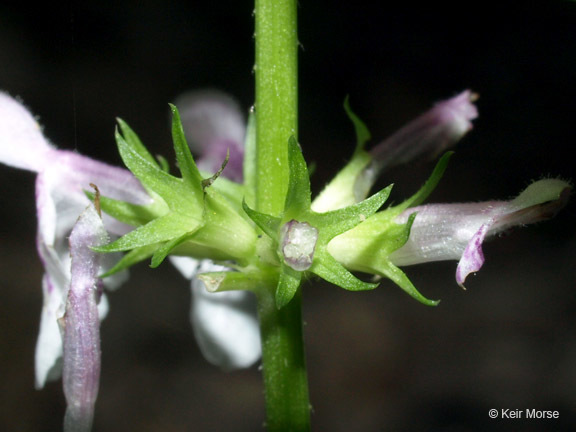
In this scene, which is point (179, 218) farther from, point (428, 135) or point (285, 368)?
point (428, 135)

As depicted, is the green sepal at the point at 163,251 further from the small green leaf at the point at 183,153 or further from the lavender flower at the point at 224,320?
the lavender flower at the point at 224,320

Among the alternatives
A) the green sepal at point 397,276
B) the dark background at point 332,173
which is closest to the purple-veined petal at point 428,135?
the green sepal at point 397,276

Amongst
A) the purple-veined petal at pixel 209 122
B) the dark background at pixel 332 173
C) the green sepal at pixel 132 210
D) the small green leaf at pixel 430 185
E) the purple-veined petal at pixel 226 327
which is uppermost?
the dark background at pixel 332 173

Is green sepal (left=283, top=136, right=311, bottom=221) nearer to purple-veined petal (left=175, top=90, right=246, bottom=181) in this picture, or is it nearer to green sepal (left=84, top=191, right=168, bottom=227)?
green sepal (left=84, top=191, right=168, bottom=227)

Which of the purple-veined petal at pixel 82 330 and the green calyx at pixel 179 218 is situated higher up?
the green calyx at pixel 179 218

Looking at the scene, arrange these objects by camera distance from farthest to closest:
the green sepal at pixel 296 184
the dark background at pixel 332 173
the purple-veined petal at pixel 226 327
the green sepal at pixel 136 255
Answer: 1. the dark background at pixel 332 173
2. the purple-veined petal at pixel 226 327
3. the green sepal at pixel 136 255
4. the green sepal at pixel 296 184

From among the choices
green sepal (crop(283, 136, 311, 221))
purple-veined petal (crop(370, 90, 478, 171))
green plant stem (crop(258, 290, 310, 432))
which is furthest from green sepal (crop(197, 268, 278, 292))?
purple-veined petal (crop(370, 90, 478, 171))

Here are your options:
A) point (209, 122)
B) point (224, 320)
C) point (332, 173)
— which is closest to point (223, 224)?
point (224, 320)
